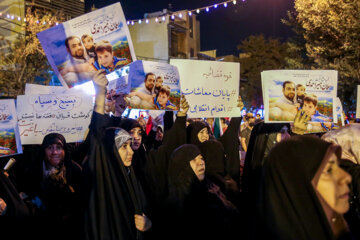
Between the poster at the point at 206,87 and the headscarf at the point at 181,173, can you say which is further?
the poster at the point at 206,87

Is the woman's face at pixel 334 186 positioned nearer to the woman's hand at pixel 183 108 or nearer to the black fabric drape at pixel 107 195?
the black fabric drape at pixel 107 195

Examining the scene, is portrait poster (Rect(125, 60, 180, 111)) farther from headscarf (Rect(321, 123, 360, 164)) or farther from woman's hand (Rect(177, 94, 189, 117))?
headscarf (Rect(321, 123, 360, 164))

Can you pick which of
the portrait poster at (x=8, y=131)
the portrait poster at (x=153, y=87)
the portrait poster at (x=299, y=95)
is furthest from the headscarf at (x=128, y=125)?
the portrait poster at (x=299, y=95)

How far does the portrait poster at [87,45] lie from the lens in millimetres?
3617

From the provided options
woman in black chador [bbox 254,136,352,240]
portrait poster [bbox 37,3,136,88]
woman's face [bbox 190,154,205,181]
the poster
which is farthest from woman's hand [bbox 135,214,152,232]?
the poster

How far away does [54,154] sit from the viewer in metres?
3.76

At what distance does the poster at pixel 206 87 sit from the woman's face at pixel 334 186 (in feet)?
9.86

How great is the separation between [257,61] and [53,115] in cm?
2825

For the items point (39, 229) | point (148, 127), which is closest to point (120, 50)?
point (39, 229)

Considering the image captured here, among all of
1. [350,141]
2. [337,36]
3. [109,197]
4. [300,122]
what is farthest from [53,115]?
[337,36]

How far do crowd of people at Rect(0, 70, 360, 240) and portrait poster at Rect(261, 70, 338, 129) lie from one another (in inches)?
7.1

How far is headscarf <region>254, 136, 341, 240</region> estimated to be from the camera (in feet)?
5.29

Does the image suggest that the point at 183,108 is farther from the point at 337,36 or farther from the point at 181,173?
the point at 337,36

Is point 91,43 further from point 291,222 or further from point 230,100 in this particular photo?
point 291,222
